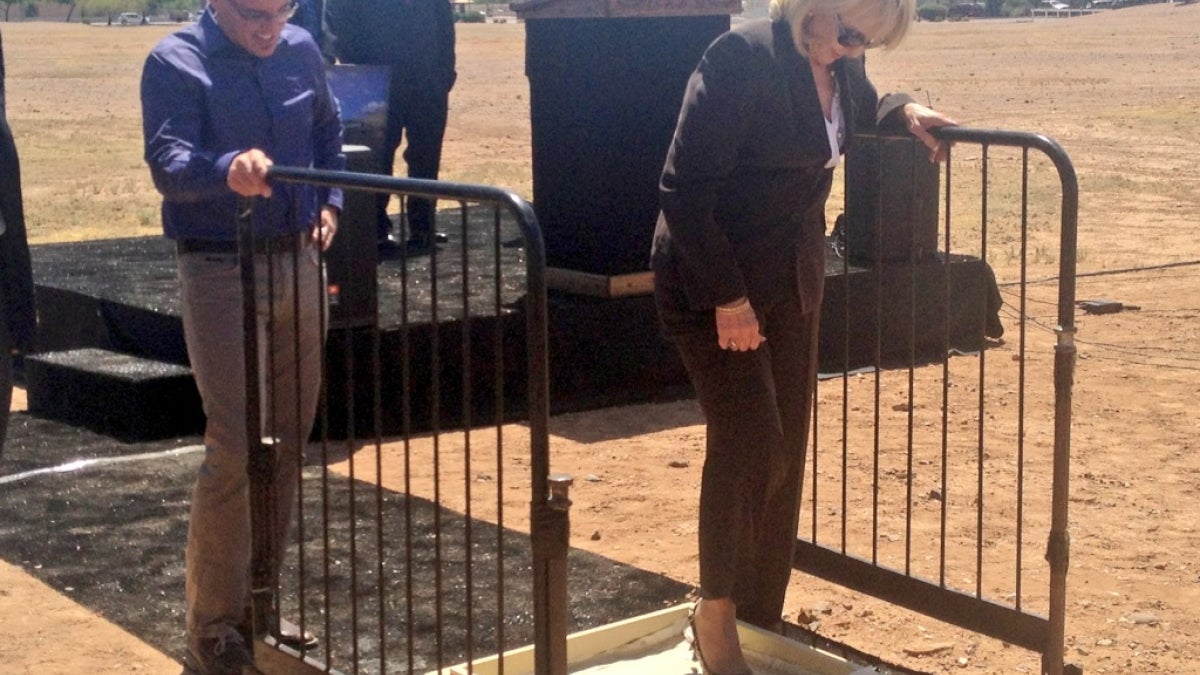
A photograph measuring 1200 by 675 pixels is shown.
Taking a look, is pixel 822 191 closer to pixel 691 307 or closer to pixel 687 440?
pixel 691 307

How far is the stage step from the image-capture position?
6809 mm

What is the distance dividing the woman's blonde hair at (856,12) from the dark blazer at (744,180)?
28 mm

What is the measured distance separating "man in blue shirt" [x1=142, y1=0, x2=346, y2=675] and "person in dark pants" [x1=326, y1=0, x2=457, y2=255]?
4402 mm

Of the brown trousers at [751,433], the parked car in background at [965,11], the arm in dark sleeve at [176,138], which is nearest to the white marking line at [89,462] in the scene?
the arm in dark sleeve at [176,138]

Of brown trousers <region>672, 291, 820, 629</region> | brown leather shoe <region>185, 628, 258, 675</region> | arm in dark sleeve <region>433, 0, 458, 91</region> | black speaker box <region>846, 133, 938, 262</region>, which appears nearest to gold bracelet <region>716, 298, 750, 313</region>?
brown trousers <region>672, 291, 820, 629</region>

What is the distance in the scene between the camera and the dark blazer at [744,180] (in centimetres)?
373

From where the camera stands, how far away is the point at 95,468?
251 inches

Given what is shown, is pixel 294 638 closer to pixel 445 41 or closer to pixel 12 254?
pixel 12 254

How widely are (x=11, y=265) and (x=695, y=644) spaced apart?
1797 mm

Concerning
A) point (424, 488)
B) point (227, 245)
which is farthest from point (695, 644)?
point (424, 488)

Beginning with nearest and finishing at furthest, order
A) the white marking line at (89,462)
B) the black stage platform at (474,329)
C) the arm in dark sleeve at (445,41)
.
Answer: the white marking line at (89,462), the black stage platform at (474,329), the arm in dark sleeve at (445,41)

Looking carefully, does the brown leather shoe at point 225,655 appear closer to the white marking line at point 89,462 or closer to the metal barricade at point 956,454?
the metal barricade at point 956,454

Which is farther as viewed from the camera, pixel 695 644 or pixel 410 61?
pixel 410 61

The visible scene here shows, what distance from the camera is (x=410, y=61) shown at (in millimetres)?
8992
